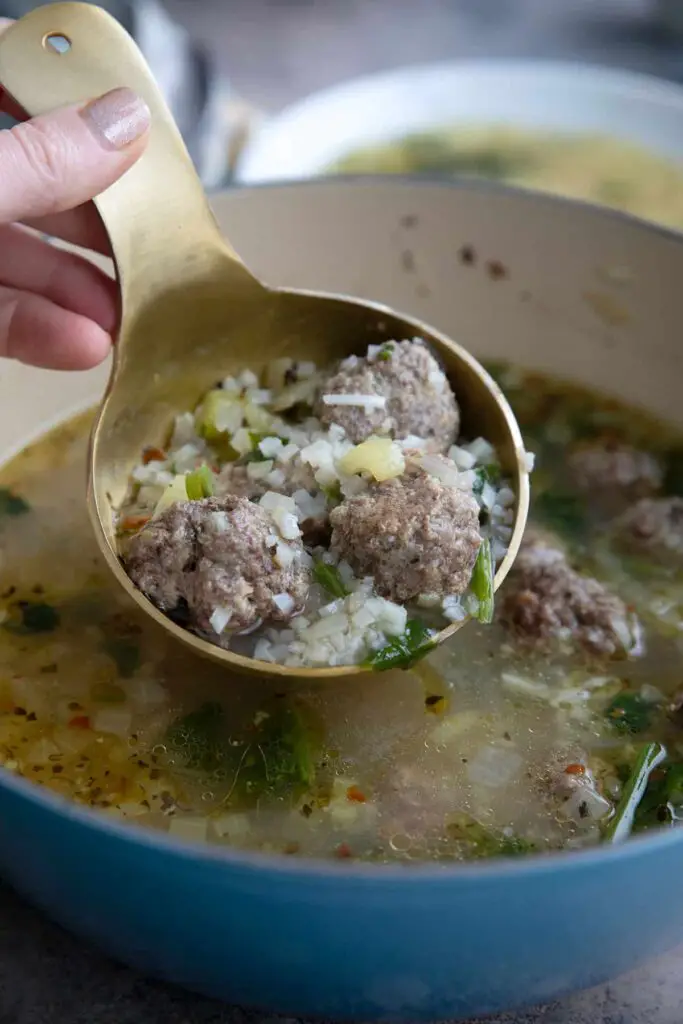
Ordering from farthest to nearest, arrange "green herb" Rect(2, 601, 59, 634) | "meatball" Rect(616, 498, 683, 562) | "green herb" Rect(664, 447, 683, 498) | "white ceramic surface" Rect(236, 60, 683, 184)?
"white ceramic surface" Rect(236, 60, 683, 184) < "green herb" Rect(664, 447, 683, 498) < "meatball" Rect(616, 498, 683, 562) < "green herb" Rect(2, 601, 59, 634)

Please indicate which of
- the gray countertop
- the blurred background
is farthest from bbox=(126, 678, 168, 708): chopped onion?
the gray countertop

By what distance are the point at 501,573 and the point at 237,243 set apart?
991mm

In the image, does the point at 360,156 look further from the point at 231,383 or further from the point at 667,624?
the point at 667,624

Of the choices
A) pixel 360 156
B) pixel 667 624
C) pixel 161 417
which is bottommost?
pixel 667 624

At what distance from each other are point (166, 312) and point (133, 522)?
0.34m

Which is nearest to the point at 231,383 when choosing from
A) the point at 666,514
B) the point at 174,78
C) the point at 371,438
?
the point at 371,438

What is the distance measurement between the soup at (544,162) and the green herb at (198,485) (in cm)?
169

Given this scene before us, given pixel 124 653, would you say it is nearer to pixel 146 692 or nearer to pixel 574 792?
pixel 146 692

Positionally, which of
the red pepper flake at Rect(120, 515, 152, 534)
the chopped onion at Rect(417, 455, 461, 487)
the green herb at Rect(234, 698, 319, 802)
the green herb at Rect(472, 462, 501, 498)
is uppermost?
the chopped onion at Rect(417, 455, 461, 487)

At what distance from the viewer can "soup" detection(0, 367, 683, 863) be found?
1524 millimetres

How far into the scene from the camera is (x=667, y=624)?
181cm

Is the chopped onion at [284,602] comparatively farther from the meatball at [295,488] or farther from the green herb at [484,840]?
the green herb at [484,840]

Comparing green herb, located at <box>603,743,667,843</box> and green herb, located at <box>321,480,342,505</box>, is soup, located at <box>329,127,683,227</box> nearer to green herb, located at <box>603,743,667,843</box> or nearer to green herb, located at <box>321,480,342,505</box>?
green herb, located at <box>321,480,342,505</box>

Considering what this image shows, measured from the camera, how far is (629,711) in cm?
167
